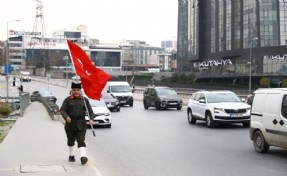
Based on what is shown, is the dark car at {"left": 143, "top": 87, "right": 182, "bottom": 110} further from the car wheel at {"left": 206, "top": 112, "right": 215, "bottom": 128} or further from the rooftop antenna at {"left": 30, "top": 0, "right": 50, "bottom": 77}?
the rooftop antenna at {"left": 30, "top": 0, "right": 50, "bottom": 77}

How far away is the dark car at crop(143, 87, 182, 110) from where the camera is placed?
123 ft

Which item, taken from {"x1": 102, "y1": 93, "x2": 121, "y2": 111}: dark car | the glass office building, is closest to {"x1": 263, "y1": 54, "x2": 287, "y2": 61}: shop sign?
the glass office building

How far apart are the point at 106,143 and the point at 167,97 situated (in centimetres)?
2127

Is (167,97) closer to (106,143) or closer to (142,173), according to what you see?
(106,143)

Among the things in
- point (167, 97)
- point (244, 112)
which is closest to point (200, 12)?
point (167, 97)

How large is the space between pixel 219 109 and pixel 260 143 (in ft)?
26.3

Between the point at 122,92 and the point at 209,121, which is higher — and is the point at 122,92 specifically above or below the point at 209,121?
above

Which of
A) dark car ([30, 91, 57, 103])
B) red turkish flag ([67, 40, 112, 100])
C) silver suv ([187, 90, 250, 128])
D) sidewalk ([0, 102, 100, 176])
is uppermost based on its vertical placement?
red turkish flag ([67, 40, 112, 100])

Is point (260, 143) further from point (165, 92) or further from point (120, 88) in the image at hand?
point (120, 88)

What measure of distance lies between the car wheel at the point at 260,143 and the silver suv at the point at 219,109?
24.6ft

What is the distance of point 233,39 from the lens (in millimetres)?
105062

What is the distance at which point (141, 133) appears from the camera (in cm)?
1981

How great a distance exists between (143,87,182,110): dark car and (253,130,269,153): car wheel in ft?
76.9

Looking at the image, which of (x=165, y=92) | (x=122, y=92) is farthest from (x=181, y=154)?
(x=122, y=92)
